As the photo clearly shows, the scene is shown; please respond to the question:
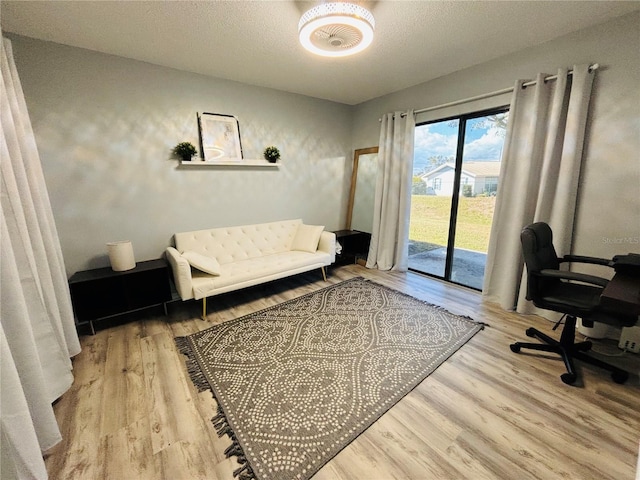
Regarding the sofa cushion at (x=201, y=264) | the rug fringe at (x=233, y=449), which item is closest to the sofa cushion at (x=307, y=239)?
the sofa cushion at (x=201, y=264)

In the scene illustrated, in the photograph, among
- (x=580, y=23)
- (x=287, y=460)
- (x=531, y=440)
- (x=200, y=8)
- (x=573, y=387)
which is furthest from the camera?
(x=580, y=23)

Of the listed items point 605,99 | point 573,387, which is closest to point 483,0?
point 605,99

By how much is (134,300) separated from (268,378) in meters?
1.58

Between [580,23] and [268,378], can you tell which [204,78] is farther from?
[580,23]

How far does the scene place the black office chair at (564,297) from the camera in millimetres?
1614

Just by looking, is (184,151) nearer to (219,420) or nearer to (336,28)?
(336,28)

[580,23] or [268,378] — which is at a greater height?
[580,23]

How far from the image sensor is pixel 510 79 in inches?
100

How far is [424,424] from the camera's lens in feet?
4.67

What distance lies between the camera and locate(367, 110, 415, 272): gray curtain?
3488 mm

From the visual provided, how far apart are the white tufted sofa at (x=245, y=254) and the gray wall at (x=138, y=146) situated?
0.21 m

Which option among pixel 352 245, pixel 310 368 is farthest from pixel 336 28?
pixel 352 245

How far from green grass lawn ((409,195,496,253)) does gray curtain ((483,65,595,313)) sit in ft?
1.11

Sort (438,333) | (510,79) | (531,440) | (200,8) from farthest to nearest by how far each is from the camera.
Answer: (510,79) < (438,333) < (200,8) < (531,440)
